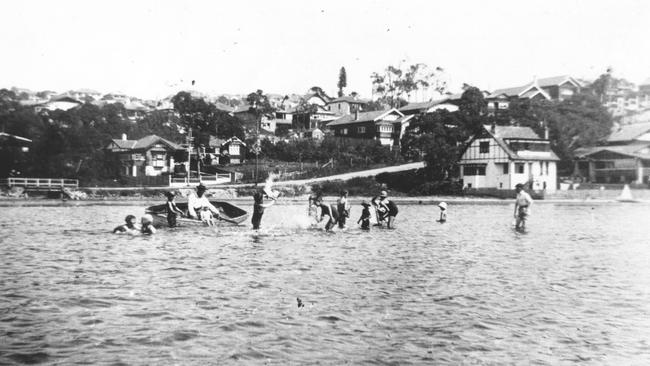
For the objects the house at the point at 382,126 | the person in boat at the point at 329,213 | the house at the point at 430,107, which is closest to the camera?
the person in boat at the point at 329,213

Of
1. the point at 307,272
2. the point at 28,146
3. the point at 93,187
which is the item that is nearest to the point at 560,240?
the point at 307,272

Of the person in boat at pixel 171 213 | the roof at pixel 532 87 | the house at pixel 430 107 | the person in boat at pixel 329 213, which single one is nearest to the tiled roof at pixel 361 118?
the house at pixel 430 107

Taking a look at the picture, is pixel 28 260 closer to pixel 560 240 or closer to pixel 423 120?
pixel 560 240

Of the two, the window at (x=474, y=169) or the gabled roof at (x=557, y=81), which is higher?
the gabled roof at (x=557, y=81)

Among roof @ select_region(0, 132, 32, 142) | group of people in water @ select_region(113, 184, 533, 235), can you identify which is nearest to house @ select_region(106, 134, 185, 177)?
roof @ select_region(0, 132, 32, 142)

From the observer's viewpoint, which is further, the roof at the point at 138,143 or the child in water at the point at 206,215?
the roof at the point at 138,143

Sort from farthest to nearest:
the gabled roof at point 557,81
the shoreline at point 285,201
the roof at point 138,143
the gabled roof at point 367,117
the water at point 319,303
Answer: the gabled roof at point 557,81
the gabled roof at point 367,117
the roof at point 138,143
the shoreline at point 285,201
the water at point 319,303

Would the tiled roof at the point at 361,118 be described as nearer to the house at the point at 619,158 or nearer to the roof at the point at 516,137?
the roof at the point at 516,137
